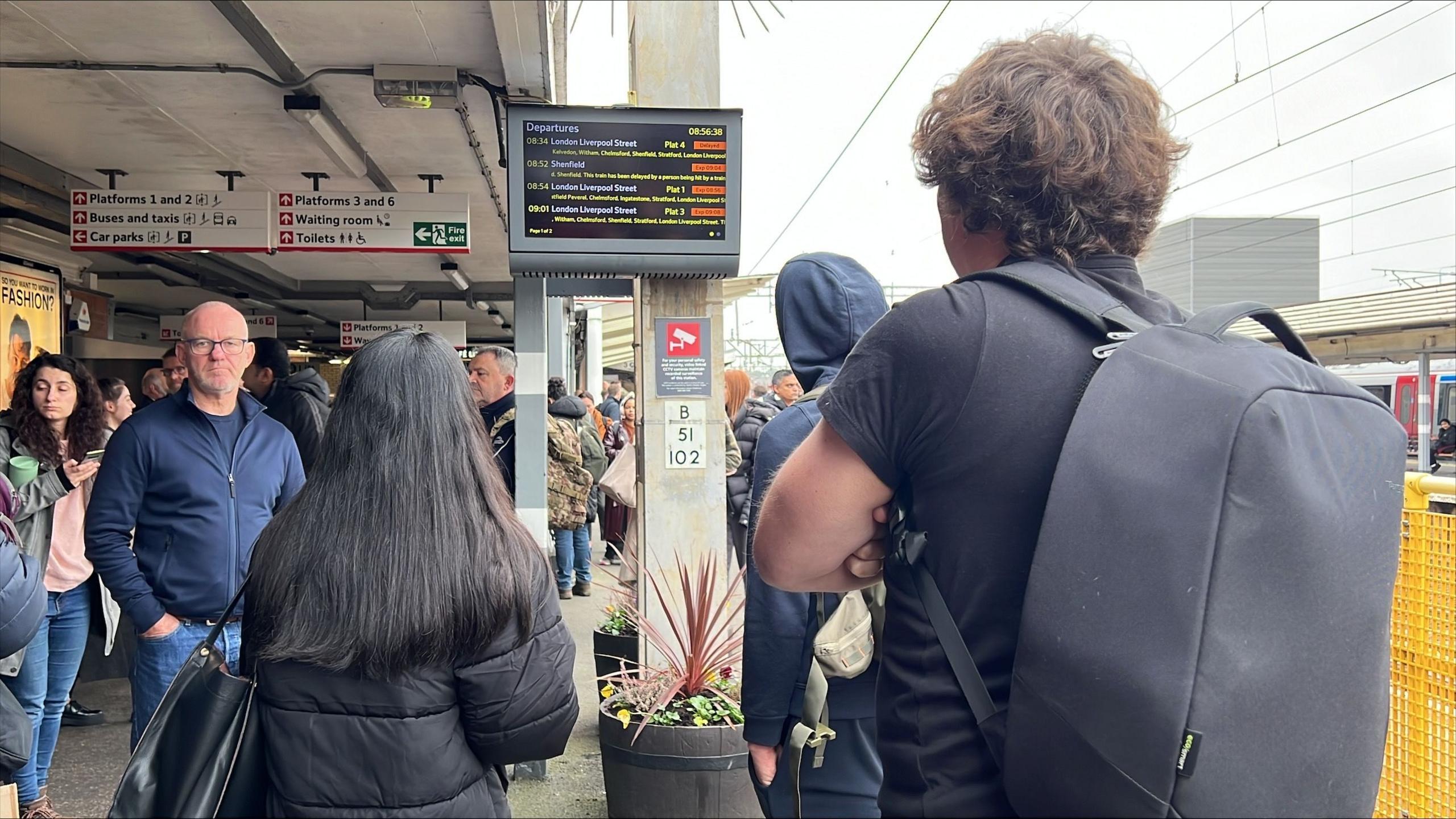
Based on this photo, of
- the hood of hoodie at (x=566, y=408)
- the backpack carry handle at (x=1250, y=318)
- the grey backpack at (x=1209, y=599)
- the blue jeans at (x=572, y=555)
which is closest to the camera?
the grey backpack at (x=1209, y=599)

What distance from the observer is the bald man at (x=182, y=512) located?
11.2ft

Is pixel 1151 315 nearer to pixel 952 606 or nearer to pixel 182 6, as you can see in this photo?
pixel 952 606

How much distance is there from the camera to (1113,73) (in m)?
1.38

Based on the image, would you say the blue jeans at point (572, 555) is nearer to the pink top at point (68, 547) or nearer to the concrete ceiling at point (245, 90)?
the concrete ceiling at point (245, 90)

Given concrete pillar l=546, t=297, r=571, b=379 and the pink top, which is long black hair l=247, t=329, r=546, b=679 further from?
concrete pillar l=546, t=297, r=571, b=379

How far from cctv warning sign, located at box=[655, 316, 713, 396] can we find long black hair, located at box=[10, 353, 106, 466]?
8.61ft

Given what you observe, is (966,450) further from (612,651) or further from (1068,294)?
(612,651)

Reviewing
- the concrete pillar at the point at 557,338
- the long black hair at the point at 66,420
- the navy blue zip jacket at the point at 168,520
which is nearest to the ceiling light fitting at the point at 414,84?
the long black hair at the point at 66,420

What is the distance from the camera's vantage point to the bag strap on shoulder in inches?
48.5

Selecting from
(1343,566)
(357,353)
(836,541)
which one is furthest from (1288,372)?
(357,353)

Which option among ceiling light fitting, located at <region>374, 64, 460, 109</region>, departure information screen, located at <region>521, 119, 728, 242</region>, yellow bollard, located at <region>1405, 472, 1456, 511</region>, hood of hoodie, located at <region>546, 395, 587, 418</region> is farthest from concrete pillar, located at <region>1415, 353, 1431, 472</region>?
ceiling light fitting, located at <region>374, 64, 460, 109</region>

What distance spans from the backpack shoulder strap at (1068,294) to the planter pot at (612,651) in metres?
4.30

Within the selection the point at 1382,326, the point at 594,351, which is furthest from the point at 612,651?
the point at 1382,326

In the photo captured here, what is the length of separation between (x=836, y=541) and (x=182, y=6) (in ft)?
15.4
